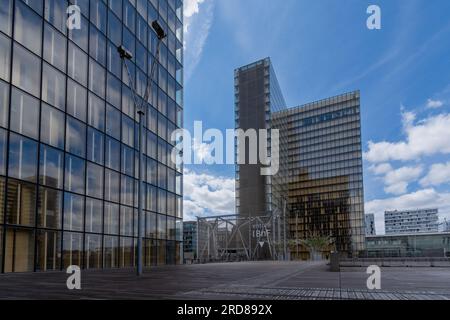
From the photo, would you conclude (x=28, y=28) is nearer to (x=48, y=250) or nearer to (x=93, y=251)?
(x=48, y=250)

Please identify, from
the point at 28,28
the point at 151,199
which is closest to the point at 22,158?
the point at 28,28

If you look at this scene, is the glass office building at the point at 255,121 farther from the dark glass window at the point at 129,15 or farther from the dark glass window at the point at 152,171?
the dark glass window at the point at 129,15

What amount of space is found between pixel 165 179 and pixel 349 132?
120 metres

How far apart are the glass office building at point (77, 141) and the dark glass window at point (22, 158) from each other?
58mm

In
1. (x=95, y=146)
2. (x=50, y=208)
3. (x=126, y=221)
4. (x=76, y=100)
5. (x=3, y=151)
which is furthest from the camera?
(x=126, y=221)

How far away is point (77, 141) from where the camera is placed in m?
29.1

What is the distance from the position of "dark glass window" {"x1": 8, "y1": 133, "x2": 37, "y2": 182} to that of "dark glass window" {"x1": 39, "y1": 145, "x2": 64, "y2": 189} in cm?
67

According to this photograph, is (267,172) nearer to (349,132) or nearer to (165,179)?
(349,132)

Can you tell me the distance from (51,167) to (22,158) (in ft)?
8.69

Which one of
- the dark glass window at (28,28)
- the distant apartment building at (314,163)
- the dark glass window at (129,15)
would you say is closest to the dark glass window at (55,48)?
the dark glass window at (28,28)

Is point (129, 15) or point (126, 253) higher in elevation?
point (129, 15)

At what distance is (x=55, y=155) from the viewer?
26516 mm

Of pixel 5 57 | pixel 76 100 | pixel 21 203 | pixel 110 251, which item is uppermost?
pixel 5 57

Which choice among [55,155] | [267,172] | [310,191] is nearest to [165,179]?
[55,155]
